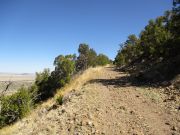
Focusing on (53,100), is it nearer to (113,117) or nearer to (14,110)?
(14,110)

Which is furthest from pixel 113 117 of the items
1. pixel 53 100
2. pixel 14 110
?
pixel 14 110

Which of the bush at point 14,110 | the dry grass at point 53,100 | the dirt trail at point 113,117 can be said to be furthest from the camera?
the bush at point 14,110

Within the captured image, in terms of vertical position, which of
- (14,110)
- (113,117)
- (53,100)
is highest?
(53,100)

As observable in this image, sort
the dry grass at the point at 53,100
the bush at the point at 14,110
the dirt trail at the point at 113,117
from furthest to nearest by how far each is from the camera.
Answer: the bush at the point at 14,110 < the dry grass at the point at 53,100 < the dirt trail at the point at 113,117

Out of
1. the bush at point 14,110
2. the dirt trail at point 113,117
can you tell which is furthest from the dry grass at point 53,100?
the bush at point 14,110

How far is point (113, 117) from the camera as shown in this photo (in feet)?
38.9

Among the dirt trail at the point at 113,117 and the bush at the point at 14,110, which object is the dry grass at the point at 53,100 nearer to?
the dirt trail at the point at 113,117

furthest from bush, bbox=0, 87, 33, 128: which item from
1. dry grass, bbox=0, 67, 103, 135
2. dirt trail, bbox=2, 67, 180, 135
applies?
dirt trail, bbox=2, 67, 180, 135

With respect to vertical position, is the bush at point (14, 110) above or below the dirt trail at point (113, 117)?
below

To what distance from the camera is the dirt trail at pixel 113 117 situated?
10375 mm

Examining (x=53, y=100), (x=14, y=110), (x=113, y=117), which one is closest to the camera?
(x=113, y=117)

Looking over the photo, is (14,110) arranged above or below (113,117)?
below

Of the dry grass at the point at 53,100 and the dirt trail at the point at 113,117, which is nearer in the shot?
the dirt trail at the point at 113,117

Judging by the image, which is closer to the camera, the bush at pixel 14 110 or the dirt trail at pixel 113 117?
the dirt trail at pixel 113 117
